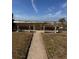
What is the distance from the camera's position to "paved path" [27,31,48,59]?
1823mm

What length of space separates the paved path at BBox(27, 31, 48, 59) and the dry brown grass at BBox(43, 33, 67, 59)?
4 centimetres

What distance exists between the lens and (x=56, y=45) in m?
1.86

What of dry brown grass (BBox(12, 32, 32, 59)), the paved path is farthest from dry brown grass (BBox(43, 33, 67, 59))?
dry brown grass (BBox(12, 32, 32, 59))

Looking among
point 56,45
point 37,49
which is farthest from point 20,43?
point 56,45

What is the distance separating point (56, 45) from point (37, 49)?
19 centimetres

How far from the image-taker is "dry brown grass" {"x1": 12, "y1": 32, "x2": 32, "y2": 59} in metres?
1.83

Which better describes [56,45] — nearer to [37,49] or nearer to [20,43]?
[37,49]

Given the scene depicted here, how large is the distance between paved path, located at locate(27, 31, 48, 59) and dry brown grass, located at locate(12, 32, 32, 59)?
51mm

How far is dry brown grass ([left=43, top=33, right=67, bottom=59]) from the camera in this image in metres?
1.83

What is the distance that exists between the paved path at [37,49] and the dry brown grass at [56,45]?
0.04 m

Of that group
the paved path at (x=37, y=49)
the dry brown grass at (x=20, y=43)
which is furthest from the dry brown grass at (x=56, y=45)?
the dry brown grass at (x=20, y=43)

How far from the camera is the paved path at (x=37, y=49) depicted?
1823mm

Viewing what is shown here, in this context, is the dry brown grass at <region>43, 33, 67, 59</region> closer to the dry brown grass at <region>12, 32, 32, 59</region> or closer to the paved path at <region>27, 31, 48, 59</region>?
the paved path at <region>27, 31, 48, 59</region>
